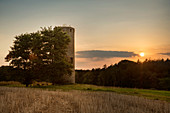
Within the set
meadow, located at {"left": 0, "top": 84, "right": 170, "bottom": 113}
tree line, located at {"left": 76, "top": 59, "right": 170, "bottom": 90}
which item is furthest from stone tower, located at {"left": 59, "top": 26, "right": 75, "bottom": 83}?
tree line, located at {"left": 76, "top": 59, "right": 170, "bottom": 90}

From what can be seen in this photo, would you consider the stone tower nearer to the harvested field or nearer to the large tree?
the large tree

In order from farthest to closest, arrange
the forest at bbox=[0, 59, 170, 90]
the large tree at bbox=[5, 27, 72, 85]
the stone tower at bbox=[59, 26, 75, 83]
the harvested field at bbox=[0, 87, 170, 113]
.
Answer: the forest at bbox=[0, 59, 170, 90]
the stone tower at bbox=[59, 26, 75, 83]
the large tree at bbox=[5, 27, 72, 85]
the harvested field at bbox=[0, 87, 170, 113]

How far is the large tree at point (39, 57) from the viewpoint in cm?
2681

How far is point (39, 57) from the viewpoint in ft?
90.3

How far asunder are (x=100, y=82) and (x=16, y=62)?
192 feet

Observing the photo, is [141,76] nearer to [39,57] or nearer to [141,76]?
[141,76]

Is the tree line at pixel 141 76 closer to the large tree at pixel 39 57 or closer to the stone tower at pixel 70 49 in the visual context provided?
the stone tower at pixel 70 49

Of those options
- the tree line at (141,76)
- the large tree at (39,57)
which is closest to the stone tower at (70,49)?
the large tree at (39,57)

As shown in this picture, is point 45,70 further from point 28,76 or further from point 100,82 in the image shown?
point 100,82

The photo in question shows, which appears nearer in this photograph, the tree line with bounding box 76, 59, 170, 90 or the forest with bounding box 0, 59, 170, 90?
the forest with bounding box 0, 59, 170, 90

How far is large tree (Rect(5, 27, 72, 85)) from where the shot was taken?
26.8 meters

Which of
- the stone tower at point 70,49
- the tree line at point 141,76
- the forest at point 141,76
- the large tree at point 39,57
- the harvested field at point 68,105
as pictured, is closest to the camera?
the harvested field at point 68,105

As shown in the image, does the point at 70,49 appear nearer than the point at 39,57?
No

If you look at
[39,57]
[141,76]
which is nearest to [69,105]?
[39,57]
